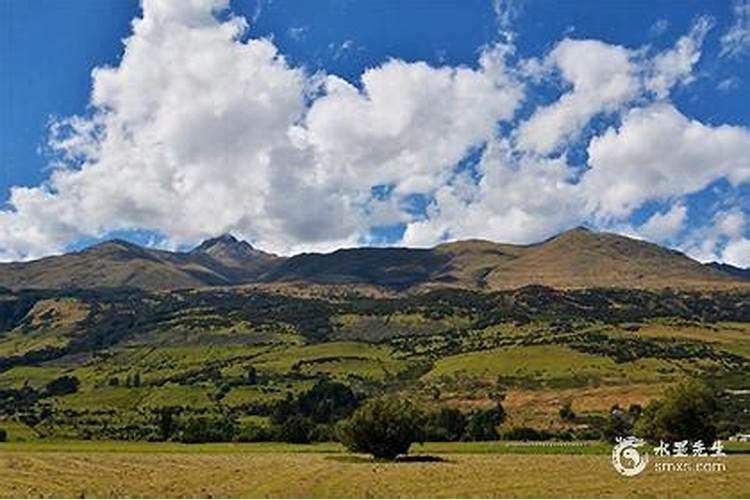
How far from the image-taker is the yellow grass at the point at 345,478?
230ft

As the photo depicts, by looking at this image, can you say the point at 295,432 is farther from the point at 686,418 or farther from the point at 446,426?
the point at 686,418

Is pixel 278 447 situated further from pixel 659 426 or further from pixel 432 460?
pixel 659 426

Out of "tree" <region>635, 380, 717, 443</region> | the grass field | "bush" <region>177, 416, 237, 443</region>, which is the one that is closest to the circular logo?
the grass field

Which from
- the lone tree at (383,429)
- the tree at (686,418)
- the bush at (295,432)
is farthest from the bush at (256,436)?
the tree at (686,418)

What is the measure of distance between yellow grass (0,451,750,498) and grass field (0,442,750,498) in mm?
83

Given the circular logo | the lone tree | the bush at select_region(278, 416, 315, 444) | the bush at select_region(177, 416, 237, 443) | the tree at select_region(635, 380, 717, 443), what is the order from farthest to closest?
the bush at select_region(177, 416, 237, 443) → the bush at select_region(278, 416, 315, 444) → the lone tree → the tree at select_region(635, 380, 717, 443) → the circular logo

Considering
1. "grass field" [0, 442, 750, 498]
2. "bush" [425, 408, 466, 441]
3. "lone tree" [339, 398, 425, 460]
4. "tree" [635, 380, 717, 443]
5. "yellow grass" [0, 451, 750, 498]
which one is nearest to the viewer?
"yellow grass" [0, 451, 750, 498]

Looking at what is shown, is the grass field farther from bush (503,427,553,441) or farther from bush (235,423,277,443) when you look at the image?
bush (503,427,553,441)

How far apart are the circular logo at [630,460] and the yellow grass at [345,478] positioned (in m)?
1.75

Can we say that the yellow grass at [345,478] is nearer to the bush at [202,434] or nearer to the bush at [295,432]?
the bush at [295,432]

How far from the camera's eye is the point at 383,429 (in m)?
117

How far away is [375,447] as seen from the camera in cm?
11738

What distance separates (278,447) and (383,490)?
75.9m

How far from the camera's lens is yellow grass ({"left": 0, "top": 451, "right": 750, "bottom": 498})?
7025 cm
